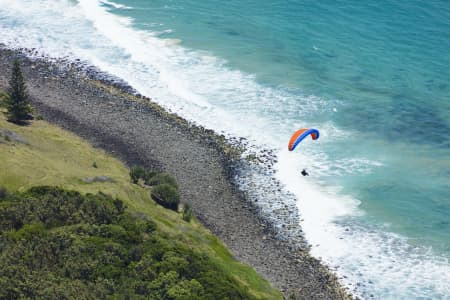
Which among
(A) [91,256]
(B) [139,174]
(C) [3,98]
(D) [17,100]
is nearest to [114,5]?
(C) [3,98]

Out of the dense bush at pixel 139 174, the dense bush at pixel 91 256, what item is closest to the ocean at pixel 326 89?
the dense bush at pixel 139 174

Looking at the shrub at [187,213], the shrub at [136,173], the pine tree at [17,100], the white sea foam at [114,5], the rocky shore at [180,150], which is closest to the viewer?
the rocky shore at [180,150]

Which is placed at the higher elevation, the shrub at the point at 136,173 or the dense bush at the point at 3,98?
the dense bush at the point at 3,98

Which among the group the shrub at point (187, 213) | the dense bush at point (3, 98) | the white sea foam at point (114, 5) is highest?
the white sea foam at point (114, 5)

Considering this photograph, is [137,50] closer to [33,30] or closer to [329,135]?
[33,30]

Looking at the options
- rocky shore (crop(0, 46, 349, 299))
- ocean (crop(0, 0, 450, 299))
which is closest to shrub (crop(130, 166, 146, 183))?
rocky shore (crop(0, 46, 349, 299))

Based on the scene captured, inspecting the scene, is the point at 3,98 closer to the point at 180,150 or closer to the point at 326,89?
the point at 180,150

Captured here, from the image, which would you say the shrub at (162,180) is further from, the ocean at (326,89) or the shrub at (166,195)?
the ocean at (326,89)
